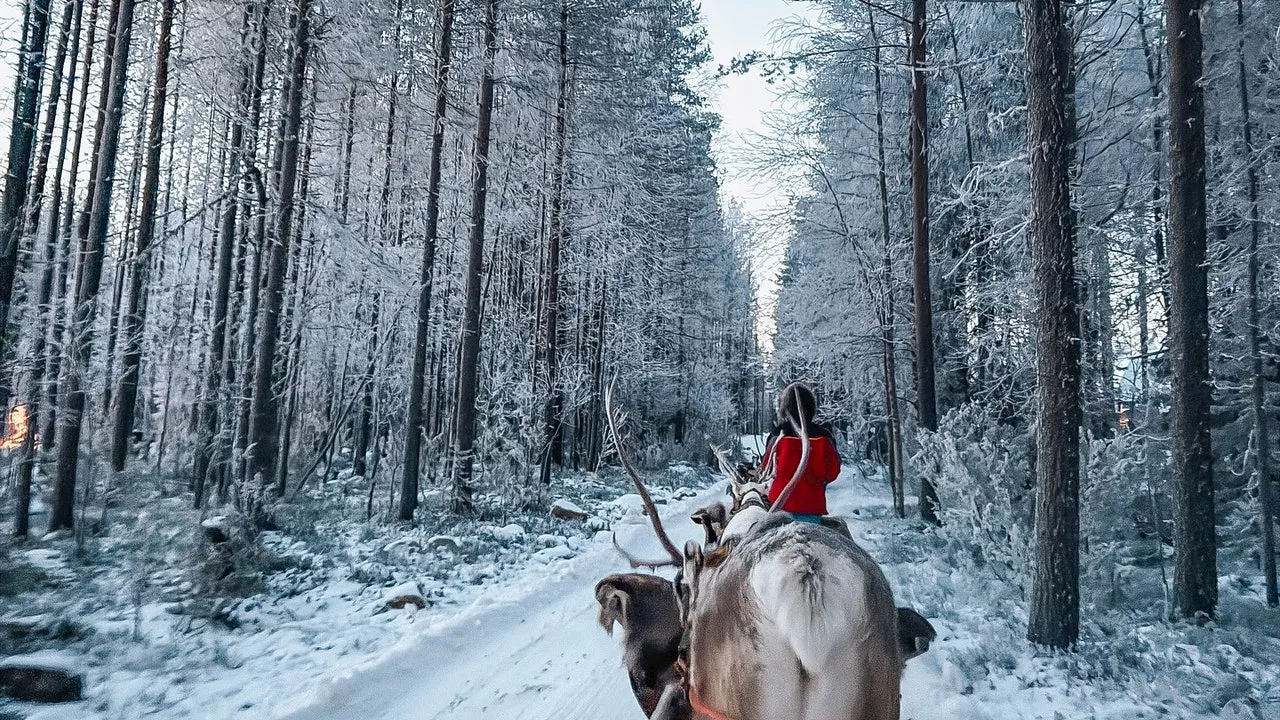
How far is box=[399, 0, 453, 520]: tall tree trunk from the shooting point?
419 inches

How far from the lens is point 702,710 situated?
1.97 m

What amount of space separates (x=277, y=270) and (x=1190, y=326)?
455 inches

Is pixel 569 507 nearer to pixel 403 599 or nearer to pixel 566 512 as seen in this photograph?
pixel 566 512

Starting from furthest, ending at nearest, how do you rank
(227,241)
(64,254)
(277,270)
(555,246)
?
(555,246)
(227,241)
(64,254)
(277,270)

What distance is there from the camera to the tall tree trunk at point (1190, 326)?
20.6 ft

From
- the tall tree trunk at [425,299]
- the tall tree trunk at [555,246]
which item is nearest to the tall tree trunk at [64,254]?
the tall tree trunk at [425,299]

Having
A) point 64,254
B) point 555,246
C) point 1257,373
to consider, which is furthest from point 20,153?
point 1257,373

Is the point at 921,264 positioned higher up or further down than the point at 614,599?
higher up

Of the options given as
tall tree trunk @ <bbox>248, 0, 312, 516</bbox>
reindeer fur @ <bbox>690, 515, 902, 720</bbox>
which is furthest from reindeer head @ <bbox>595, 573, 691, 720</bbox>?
tall tree trunk @ <bbox>248, 0, 312, 516</bbox>

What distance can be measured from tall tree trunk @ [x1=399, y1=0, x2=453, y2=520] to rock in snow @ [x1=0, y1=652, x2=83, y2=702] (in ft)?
20.9

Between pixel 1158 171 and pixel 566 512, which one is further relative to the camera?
pixel 566 512

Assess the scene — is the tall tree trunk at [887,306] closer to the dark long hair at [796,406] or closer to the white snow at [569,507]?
the white snow at [569,507]

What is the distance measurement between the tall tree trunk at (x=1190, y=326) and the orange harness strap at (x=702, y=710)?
22.4 ft

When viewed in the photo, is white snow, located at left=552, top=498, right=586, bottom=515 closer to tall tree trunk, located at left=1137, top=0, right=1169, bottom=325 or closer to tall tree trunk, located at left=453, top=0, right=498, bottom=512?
tall tree trunk, located at left=453, top=0, right=498, bottom=512
